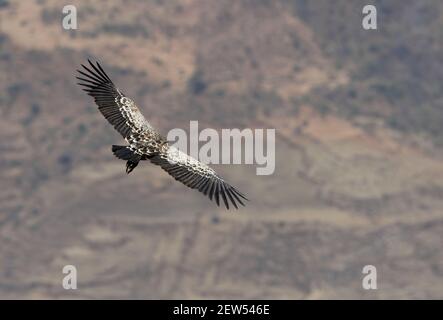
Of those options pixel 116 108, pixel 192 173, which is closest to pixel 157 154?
pixel 192 173

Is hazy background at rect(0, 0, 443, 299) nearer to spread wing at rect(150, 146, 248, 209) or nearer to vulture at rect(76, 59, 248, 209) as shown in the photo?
vulture at rect(76, 59, 248, 209)

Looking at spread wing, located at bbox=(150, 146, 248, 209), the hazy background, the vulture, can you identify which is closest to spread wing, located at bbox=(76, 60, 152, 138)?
the vulture

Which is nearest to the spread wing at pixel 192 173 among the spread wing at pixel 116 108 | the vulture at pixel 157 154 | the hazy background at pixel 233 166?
the vulture at pixel 157 154

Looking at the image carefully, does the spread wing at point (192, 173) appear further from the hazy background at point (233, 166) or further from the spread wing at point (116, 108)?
the hazy background at point (233, 166)

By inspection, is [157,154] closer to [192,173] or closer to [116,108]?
[192,173]

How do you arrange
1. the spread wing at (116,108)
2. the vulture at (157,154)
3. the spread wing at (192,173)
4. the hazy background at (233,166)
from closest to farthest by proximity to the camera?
1. the vulture at (157,154)
2. the spread wing at (192,173)
3. the spread wing at (116,108)
4. the hazy background at (233,166)

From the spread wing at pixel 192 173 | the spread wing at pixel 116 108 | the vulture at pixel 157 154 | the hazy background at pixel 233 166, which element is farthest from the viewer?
the hazy background at pixel 233 166

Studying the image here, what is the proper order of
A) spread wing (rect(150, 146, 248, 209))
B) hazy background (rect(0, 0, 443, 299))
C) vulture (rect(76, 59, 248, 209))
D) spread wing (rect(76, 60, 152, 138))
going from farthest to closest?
hazy background (rect(0, 0, 443, 299)) → spread wing (rect(76, 60, 152, 138)) → spread wing (rect(150, 146, 248, 209)) → vulture (rect(76, 59, 248, 209))
